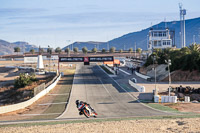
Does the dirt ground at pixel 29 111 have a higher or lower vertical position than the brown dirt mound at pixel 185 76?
lower

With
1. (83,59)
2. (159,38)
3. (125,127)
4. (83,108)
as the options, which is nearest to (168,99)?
(125,127)

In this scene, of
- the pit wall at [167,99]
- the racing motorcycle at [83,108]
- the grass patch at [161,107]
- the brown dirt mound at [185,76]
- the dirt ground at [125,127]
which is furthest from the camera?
the brown dirt mound at [185,76]

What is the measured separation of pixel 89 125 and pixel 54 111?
11.2 metres

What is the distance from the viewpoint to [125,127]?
61.9ft

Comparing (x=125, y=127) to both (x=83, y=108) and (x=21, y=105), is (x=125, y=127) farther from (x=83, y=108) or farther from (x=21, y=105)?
(x=21, y=105)

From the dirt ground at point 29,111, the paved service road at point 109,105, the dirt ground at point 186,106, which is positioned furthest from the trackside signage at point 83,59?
the dirt ground at point 186,106

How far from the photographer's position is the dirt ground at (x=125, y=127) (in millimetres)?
17969

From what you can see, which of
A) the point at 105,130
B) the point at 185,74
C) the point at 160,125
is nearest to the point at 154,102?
the point at 160,125

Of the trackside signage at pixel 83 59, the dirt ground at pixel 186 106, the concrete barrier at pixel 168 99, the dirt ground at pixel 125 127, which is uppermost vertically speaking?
the trackside signage at pixel 83 59

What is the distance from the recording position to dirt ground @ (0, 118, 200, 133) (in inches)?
707

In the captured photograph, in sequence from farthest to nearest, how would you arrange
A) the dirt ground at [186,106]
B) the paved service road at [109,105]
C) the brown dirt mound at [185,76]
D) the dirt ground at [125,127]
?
the brown dirt mound at [185,76]
the dirt ground at [186,106]
the paved service road at [109,105]
the dirt ground at [125,127]

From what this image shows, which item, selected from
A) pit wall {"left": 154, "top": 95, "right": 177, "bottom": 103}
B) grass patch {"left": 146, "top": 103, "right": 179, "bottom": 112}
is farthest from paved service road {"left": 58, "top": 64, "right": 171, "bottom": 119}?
pit wall {"left": 154, "top": 95, "right": 177, "bottom": 103}

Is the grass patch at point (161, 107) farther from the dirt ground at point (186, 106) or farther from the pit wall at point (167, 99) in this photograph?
the pit wall at point (167, 99)

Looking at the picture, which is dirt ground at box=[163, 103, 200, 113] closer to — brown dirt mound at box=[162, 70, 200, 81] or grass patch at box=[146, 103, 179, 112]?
grass patch at box=[146, 103, 179, 112]
